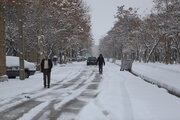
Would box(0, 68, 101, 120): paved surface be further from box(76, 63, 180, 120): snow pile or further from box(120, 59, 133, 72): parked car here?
box(120, 59, 133, 72): parked car

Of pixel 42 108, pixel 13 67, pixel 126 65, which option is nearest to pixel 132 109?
pixel 42 108

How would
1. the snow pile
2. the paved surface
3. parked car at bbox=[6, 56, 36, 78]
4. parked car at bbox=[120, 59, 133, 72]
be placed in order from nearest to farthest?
the snow pile < the paved surface < parked car at bbox=[6, 56, 36, 78] < parked car at bbox=[120, 59, 133, 72]

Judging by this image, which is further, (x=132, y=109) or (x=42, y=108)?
(x=42, y=108)

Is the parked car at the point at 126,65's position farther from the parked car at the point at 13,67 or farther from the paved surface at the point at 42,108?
the paved surface at the point at 42,108

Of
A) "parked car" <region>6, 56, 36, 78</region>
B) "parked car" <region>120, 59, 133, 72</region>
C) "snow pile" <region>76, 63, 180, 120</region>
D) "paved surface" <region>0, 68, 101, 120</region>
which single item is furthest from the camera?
"parked car" <region>120, 59, 133, 72</region>

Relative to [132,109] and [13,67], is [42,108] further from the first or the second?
[13,67]

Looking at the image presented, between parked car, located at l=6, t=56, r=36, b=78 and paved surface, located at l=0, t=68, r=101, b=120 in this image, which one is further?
parked car, located at l=6, t=56, r=36, b=78

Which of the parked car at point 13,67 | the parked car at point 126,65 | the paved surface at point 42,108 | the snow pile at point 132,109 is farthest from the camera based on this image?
the parked car at point 126,65

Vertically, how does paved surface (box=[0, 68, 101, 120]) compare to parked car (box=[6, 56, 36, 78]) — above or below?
below

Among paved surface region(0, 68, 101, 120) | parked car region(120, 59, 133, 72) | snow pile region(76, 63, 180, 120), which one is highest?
parked car region(120, 59, 133, 72)

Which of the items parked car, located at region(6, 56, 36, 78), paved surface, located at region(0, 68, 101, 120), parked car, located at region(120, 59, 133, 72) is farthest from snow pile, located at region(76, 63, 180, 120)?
parked car, located at region(120, 59, 133, 72)

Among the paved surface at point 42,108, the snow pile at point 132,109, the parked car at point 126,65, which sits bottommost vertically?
the paved surface at point 42,108

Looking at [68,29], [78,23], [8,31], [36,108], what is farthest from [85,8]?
[36,108]

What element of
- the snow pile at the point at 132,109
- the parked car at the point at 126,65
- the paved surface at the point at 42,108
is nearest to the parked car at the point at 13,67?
the paved surface at the point at 42,108
